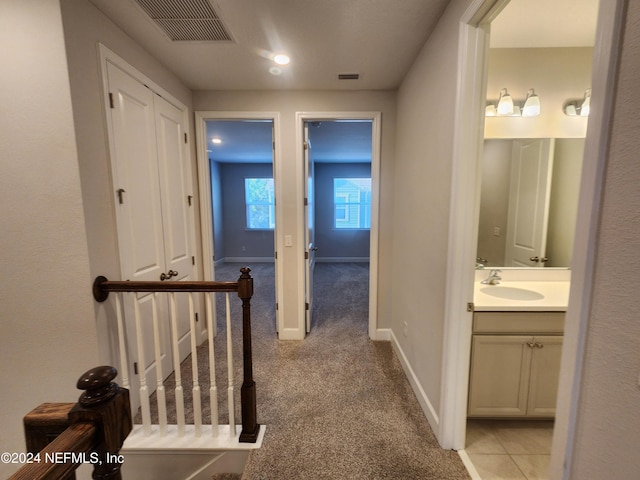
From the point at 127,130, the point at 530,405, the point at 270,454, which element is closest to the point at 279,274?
the point at 270,454

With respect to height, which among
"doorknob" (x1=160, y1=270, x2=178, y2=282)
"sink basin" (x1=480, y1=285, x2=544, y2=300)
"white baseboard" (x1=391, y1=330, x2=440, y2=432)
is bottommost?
"white baseboard" (x1=391, y1=330, x2=440, y2=432)

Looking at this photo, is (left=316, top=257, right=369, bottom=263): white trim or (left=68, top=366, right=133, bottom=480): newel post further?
(left=316, top=257, right=369, bottom=263): white trim

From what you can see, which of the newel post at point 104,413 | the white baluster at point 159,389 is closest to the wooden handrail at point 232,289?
the white baluster at point 159,389

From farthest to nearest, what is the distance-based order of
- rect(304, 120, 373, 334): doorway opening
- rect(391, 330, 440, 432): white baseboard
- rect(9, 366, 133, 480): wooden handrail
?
rect(304, 120, 373, 334): doorway opening
rect(391, 330, 440, 432): white baseboard
rect(9, 366, 133, 480): wooden handrail

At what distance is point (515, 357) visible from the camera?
1579 mm

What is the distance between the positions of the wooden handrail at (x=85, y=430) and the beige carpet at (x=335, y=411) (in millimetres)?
1030

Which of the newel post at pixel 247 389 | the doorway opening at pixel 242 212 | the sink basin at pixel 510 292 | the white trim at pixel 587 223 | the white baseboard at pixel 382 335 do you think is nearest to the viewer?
the white trim at pixel 587 223

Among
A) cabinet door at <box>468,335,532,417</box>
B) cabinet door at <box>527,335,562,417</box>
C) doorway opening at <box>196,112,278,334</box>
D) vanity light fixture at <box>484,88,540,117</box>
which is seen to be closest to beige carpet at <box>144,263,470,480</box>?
cabinet door at <box>468,335,532,417</box>

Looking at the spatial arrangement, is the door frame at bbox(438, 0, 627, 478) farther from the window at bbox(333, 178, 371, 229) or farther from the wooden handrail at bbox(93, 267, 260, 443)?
the window at bbox(333, 178, 371, 229)

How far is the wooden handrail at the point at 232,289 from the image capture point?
1508 millimetres

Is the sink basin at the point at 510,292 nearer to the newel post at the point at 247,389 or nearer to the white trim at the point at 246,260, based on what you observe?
the newel post at the point at 247,389

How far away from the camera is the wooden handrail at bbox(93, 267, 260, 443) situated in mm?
Result: 1508

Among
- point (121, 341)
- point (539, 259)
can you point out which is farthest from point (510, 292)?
point (121, 341)

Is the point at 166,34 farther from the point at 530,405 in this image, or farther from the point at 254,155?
the point at 254,155
